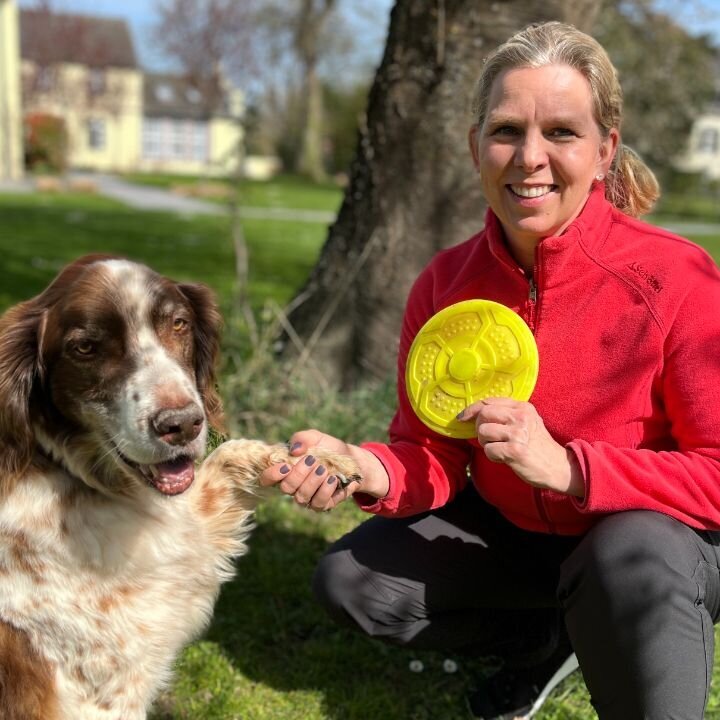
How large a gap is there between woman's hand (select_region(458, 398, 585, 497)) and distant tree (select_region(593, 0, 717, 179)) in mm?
19709

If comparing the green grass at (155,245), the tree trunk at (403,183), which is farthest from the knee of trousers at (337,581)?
the green grass at (155,245)

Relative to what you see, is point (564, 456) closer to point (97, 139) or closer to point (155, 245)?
point (155, 245)

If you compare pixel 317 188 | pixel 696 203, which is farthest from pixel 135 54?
pixel 696 203

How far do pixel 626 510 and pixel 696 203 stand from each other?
36.2 meters

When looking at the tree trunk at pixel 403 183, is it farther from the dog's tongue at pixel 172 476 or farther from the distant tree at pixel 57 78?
the distant tree at pixel 57 78

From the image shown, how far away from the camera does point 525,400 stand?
2.34 meters

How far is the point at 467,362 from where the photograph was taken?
8.00ft

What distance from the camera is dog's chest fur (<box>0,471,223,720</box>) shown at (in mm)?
2463

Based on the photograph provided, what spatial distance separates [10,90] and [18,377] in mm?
32809

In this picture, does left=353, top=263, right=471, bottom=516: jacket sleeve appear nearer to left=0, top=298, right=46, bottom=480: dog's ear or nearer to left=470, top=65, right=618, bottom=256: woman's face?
left=470, top=65, right=618, bottom=256: woman's face

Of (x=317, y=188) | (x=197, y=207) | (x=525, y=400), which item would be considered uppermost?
(x=525, y=400)

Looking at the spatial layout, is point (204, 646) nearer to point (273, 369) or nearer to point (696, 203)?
Answer: point (273, 369)

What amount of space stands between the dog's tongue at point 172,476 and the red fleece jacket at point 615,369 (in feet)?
1.83

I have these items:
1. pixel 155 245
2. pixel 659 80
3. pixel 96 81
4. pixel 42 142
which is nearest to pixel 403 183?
pixel 155 245
